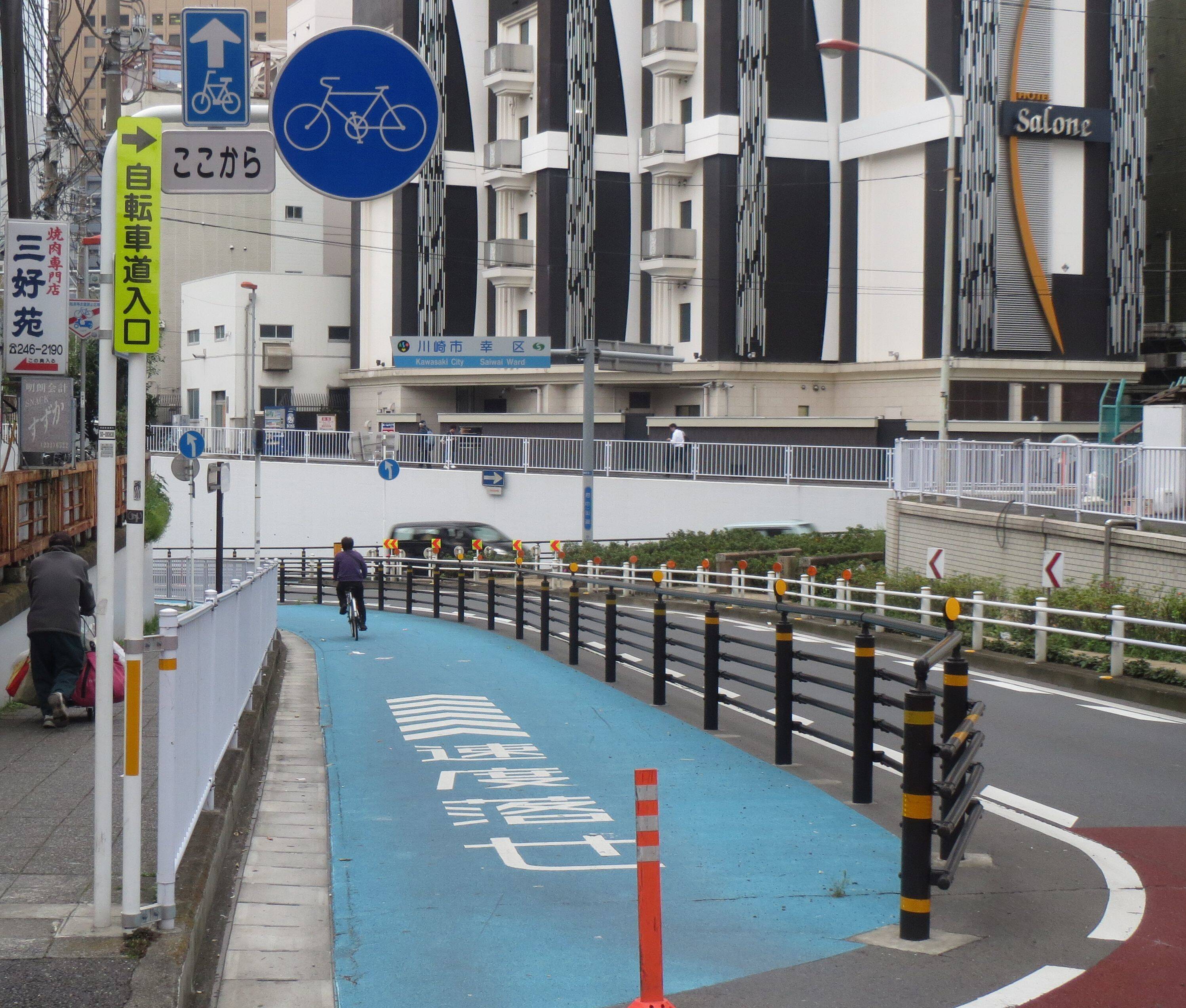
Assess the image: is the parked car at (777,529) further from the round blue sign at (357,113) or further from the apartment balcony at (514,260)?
the round blue sign at (357,113)

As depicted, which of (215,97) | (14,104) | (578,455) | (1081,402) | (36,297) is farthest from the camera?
(1081,402)

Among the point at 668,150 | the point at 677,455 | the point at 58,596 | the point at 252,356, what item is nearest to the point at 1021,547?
the point at 58,596

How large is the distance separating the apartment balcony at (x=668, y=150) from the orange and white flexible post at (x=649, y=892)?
46.8 m

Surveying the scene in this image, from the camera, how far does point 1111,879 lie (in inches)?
281

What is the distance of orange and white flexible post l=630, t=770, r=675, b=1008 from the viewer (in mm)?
4645

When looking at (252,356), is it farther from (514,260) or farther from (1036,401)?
(1036,401)

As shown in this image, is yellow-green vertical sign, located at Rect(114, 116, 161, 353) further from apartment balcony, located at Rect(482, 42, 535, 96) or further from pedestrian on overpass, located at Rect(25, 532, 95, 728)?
apartment balcony, located at Rect(482, 42, 535, 96)

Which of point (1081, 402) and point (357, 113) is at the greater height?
point (1081, 402)

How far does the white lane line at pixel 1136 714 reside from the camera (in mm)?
13297

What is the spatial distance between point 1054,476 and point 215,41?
18.2 metres

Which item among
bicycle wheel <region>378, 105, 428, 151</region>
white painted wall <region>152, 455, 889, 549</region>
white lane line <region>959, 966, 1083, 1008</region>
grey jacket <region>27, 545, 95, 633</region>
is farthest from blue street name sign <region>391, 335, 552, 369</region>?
white lane line <region>959, 966, 1083, 1008</region>

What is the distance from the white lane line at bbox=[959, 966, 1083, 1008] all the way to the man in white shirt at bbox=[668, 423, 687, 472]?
114 ft

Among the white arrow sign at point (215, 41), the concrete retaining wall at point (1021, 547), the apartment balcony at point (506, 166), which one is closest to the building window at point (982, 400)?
the concrete retaining wall at point (1021, 547)

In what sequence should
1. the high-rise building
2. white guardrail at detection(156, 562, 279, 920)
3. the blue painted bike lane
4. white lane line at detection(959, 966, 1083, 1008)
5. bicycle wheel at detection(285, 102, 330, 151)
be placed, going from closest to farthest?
white lane line at detection(959, 966, 1083, 1008), white guardrail at detection(156, 562, 279, 920), the blue painted bike lane, bicycle wheel at detection(285, 102, 330, 151), the high-rise building
